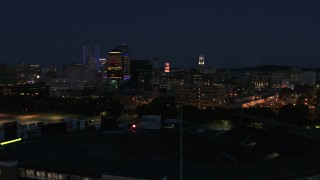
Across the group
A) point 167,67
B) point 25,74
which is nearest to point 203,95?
point 167,67

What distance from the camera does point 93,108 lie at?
215 ft

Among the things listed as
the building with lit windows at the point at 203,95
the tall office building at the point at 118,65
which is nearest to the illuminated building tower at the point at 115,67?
the tall office building at the point at 118,65

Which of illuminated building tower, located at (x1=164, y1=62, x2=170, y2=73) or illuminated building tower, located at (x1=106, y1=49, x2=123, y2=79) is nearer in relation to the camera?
illuminated building tower, located at (x1=106, y1=49, x2=123, y2=79)

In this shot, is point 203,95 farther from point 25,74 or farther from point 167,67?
point 25,74

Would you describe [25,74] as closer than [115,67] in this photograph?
No

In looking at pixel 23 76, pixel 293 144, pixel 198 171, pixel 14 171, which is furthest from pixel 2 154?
pixel 23 76

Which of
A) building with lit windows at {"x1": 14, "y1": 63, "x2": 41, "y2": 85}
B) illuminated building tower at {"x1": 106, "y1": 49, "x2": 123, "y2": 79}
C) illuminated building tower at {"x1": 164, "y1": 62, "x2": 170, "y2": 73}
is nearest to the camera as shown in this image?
building with lit windows at {"x1": 14, "y1": 63, "x2": 41, "y2": 85}

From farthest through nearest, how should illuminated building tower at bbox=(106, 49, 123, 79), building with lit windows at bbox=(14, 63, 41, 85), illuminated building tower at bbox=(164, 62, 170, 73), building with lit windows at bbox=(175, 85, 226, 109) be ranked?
illuminated building tower at bbox=(164, 62, 170, 73) < illuminated building tower at bbox=(106, 49, 123, 79) < building with lit windows at bbox=(14, 63, 41, 85) < building with lit windows at bbox=(175, 85, 226, 109)

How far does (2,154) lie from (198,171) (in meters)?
11.6

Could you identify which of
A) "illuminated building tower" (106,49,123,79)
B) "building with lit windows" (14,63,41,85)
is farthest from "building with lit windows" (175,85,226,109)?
"building with lit windows" (14,63,41,85)

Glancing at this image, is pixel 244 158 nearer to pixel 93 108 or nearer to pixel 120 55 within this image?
pixel 93 108

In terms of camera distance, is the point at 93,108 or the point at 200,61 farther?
the point at 200,61

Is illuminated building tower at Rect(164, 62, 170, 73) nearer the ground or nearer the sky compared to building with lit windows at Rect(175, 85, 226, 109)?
nearer the sky

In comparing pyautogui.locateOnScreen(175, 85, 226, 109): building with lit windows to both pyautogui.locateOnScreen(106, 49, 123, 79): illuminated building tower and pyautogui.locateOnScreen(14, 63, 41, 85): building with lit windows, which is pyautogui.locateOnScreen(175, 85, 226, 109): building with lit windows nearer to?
pyautogui.locateOnScreen(106, 49, 123, 79): illuminated building tower
